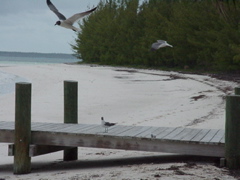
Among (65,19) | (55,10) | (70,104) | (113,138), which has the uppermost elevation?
(55,10)

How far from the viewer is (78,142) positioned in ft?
27.6

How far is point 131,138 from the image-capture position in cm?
811

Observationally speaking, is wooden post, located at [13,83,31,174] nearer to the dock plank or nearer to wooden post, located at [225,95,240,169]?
the dock plank

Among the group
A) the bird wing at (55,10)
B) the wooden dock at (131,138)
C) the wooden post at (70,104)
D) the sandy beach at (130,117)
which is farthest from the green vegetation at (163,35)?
the wooden dock at (131,138)

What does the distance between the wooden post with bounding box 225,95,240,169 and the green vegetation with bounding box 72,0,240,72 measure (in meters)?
17.8

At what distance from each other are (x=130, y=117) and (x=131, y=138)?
667cm

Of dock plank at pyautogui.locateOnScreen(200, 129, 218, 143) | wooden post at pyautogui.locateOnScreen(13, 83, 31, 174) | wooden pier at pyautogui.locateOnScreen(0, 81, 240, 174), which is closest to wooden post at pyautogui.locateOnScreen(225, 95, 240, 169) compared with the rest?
wooden pier at pyautogui.locateOnScreen(0, 81, 240, 174)

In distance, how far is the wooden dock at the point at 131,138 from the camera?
7926mm

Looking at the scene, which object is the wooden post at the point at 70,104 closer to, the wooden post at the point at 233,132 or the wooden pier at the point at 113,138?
the wooden pier at the point at 113,138

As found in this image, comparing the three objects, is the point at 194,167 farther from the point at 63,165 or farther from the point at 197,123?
the point at 197,123

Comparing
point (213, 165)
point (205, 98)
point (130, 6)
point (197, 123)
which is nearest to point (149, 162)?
point (213, 165)

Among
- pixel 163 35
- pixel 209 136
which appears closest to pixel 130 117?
pixel 209 136

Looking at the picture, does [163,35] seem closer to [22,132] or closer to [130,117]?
[130,117]

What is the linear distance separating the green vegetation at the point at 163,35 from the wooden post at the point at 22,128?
1793 cm
